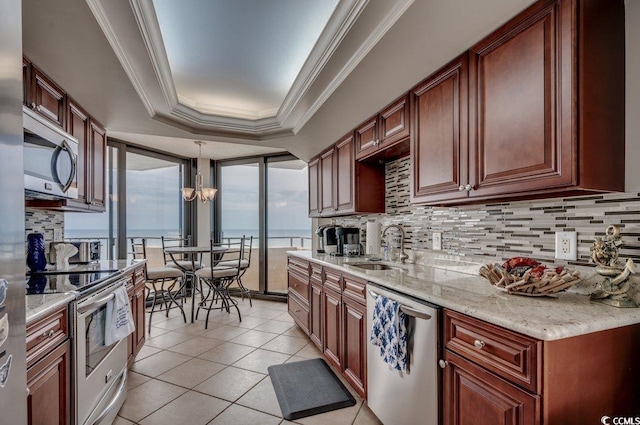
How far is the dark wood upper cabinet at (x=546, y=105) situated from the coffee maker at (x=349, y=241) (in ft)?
5.44

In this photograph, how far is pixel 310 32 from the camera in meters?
2.18

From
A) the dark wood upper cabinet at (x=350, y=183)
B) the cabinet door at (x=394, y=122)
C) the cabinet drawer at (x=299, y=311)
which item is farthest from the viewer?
→ the cabinet drawer at (x=299, y=311)

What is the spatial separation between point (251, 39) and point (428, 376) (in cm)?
230

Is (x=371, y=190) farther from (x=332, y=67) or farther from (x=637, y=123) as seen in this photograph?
(x=637, y=123)

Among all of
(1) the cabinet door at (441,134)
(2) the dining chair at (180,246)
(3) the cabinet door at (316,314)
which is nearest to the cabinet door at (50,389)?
(3) the cabinet door at (316,314)

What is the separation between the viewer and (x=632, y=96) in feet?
4.18

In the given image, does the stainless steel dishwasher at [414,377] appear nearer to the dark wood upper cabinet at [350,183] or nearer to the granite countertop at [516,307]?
the granite countertop at [516,307]

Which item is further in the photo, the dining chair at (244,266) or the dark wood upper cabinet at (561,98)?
the dining chair at (244,266)

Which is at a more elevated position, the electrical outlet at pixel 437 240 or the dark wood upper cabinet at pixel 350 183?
the dark wood upper cabinet at pixel 350 183

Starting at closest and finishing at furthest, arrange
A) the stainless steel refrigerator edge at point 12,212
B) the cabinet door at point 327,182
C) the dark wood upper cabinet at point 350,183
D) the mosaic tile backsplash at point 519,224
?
the stainless steel refrigerator edge at point 12,212, the mosaic tile backsplash at point 519,224, the dark wood upper cabinet at point 350,183, the cabinet door at point 327,182

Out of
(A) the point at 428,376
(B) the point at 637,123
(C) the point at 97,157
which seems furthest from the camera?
(C) the point at 97,157

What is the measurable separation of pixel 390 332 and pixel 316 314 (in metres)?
1.38

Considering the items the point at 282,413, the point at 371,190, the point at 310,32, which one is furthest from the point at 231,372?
the point at 310,32

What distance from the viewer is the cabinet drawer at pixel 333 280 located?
7.95ft
